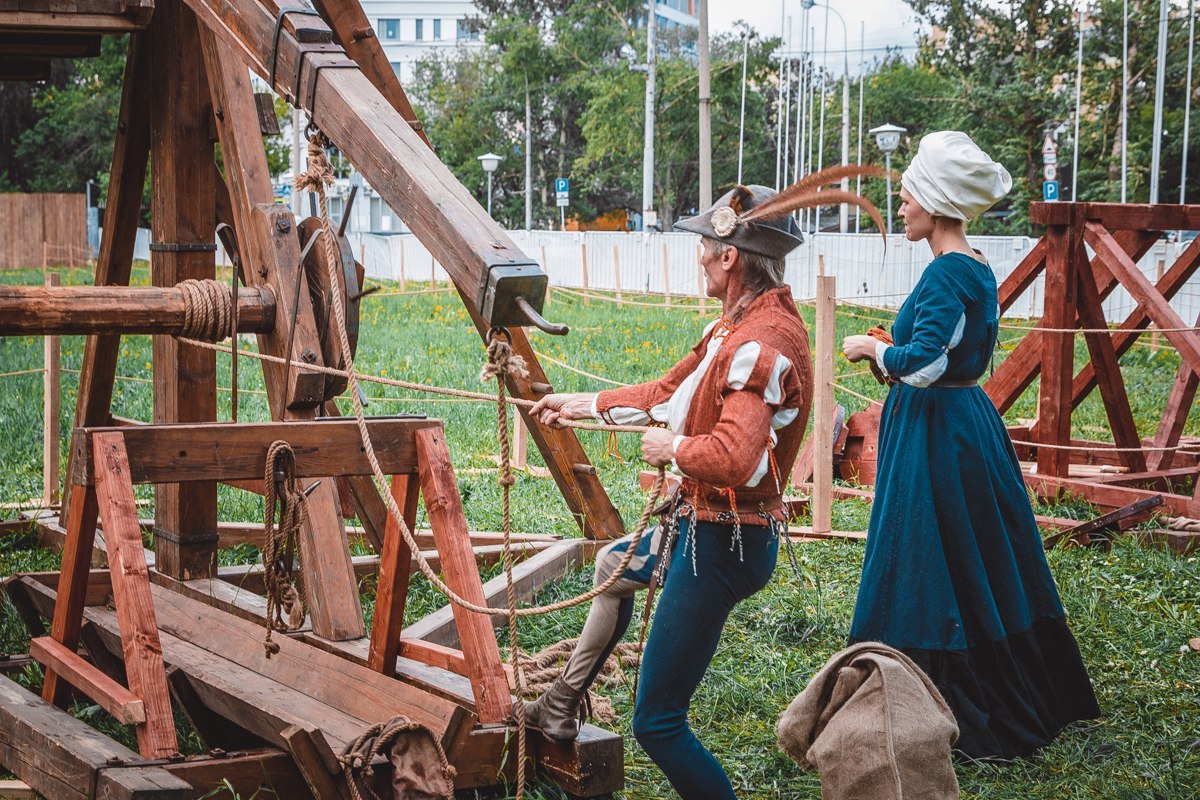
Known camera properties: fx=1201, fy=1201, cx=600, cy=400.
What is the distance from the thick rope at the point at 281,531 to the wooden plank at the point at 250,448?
37 mm

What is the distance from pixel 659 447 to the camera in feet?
9.23

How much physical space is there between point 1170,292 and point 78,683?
6861 millimetres

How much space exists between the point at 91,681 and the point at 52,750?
187 mm

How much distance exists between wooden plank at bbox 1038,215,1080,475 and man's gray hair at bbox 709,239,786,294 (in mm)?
4408

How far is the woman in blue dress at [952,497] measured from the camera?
148 inches

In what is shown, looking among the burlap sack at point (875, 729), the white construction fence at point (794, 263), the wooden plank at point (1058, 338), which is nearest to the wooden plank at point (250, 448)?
the burlap sack at point (875, 729)

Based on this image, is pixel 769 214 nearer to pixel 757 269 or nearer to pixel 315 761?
pixel 757 269

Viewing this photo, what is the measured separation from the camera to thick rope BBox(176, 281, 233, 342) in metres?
3.98

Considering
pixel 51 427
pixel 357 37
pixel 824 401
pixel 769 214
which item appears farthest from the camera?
pixel 51 427

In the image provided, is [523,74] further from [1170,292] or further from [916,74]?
[1170,292]

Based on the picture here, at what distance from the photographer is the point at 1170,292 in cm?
765

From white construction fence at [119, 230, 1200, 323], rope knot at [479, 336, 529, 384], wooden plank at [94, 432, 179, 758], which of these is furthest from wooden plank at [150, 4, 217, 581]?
white construction fence at [119, 230, 1200, 323]

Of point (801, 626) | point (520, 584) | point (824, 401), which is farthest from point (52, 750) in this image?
point (824, 401)

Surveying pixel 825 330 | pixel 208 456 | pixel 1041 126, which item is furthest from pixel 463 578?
pixel 1041 126
